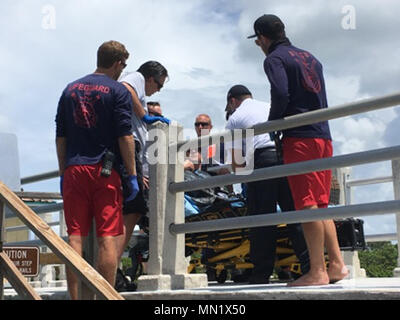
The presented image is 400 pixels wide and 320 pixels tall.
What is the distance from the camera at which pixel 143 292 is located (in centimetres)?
504

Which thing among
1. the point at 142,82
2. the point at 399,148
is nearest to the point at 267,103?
the point at 142,82

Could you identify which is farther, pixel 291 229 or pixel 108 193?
pixel 291 229

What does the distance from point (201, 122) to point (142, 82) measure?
2156 mm

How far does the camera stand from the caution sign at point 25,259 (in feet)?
17.3

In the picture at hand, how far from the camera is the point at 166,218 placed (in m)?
5.54

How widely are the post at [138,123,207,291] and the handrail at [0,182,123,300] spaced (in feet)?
3.79

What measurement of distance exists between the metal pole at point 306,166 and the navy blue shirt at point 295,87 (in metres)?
0.37

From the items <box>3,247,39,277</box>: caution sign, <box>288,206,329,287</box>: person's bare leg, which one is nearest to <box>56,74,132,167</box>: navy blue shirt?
<box>3,247,39,277</box>: caution sign

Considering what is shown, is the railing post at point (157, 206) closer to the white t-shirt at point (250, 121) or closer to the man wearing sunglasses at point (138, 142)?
the man wearing sunglasses at point (138, 142)

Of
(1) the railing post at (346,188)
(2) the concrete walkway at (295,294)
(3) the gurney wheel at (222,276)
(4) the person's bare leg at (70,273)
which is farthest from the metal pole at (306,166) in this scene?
(1) the railing post at (346,188)

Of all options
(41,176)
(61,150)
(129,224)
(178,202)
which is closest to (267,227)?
(178,202)

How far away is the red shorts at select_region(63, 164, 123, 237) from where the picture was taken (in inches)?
198
